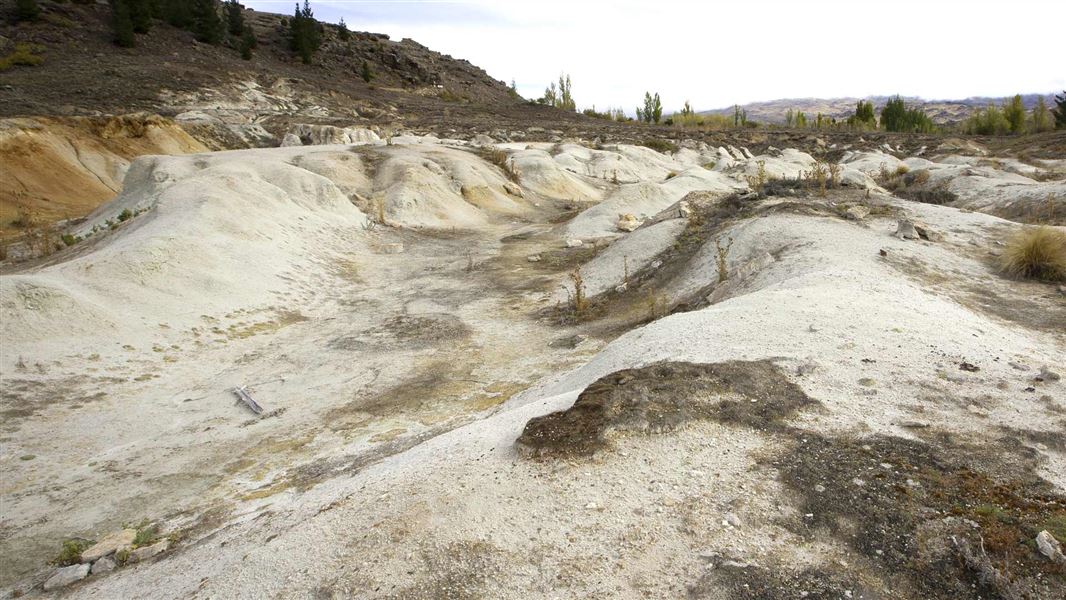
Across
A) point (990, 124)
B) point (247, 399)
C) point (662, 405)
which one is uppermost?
point (990, 124)

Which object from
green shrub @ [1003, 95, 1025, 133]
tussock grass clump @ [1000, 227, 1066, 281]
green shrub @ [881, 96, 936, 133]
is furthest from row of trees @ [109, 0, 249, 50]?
green shrub @ [1003, 95, 1025, 133]

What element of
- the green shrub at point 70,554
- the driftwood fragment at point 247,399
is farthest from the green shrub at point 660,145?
the green shrub at point 70,554

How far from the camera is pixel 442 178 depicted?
2011cm

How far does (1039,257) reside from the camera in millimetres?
7473

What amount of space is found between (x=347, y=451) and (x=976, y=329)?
5.75 m

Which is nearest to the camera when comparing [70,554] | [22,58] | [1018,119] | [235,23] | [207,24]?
[70,554]

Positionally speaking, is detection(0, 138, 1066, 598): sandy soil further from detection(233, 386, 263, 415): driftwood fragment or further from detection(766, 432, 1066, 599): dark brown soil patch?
detection(233, 386, 263, 415): driftwood fragment

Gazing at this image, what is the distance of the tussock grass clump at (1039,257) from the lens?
7324 millimetres

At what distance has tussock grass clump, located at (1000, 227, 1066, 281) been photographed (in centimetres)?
732

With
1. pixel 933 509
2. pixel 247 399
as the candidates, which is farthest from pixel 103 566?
pixel 933 509

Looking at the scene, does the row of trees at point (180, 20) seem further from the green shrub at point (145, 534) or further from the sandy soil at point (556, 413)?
the green shrub at point (145, 534)

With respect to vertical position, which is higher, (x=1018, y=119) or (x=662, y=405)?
(x=1018, y=119)

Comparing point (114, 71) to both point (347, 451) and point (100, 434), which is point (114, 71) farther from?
point (347, 451)

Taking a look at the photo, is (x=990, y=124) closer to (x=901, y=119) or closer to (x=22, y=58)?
(x=901, y=119)
